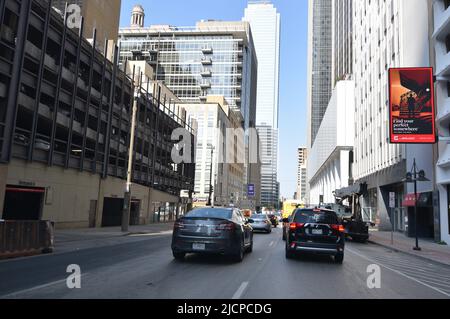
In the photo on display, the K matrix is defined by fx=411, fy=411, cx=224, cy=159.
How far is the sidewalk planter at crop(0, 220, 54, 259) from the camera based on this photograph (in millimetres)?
12203

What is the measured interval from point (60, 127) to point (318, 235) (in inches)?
804

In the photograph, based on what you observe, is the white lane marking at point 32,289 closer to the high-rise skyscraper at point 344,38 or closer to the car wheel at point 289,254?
the car wheel at point 289,254

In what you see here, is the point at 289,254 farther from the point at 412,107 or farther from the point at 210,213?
the point at 412,107

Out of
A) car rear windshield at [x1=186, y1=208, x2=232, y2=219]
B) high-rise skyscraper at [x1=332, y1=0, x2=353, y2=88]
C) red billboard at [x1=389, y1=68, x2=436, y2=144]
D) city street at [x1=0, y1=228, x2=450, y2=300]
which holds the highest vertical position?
high-rise skyscraper at [x1=332, y1=0, x2=353, y2=88]

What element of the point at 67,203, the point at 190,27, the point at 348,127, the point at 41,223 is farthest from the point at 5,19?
the point at 190,27

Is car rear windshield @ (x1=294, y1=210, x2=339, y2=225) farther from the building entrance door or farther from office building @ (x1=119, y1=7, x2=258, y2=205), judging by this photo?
office building @ (x1=119, y1=7, x2=258, y2=205)

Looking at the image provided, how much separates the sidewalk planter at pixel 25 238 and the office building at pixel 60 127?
8.77 meters

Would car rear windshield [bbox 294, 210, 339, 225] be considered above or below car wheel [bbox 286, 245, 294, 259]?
above

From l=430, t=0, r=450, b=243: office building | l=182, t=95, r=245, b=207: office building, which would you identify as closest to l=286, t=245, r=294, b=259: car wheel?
l=430, t=0, r=450, b=243: office building

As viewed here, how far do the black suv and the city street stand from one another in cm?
44

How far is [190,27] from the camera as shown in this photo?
118m

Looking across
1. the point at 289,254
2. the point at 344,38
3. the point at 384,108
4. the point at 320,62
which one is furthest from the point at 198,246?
the point at 320,62
